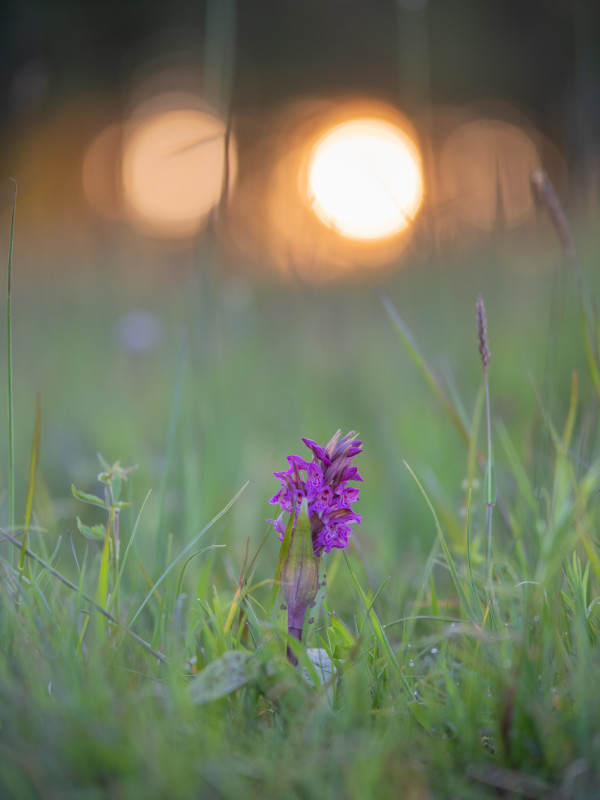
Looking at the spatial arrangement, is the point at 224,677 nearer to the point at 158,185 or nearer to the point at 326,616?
the point at 326,616

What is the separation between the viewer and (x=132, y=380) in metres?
3.46

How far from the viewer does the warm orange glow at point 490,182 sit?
1.73 metres

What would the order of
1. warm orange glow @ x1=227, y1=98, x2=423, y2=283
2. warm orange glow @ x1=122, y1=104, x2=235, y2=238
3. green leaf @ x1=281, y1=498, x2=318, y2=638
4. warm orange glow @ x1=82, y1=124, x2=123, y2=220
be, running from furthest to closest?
1. warm orange glow @ x1=82, y1=124, x2=123, y2=220
2. warm orange glow @ x1=122, y1=104, x2=235, y2=238
3. warm orange glow @ x1=227, y1=98, x2=423, y2=283
4. green leaf @ x1=281, y1=498, x2=318, y2=638

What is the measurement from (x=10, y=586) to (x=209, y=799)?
47 cm

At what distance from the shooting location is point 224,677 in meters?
0.78

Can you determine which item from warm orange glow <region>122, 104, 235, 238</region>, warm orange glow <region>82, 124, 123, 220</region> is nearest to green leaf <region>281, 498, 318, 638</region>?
warm orange glow <region>122, 104, 235, 238</region>

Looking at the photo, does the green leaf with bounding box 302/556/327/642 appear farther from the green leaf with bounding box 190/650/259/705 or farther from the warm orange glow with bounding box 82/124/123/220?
the warm orange glow with bounding box 82/124/123/220

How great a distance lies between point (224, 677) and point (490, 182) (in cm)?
203

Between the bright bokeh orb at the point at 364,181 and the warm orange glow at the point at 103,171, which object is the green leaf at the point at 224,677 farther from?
the warm orange glow at the point at 103,171

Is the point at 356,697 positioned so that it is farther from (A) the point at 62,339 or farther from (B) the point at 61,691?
(A) the point at 62,339

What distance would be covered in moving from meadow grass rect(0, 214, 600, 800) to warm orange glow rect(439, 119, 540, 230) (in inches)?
8.6

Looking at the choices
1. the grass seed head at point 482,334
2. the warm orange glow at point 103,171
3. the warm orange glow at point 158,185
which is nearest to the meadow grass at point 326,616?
the grass seed head at point 482,334

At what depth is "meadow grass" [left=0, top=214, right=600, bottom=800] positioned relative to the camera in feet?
2.18

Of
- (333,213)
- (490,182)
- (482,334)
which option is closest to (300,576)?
(482,334)
